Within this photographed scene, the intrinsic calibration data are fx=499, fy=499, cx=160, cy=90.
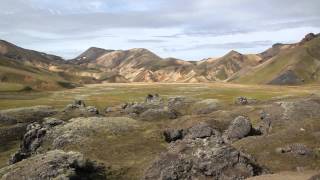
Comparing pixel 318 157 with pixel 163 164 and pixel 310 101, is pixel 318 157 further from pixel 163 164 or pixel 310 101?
pixel 310 101

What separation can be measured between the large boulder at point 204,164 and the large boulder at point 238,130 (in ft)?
65.2

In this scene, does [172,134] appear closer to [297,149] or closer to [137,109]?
[297,149]

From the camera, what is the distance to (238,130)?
6750cm

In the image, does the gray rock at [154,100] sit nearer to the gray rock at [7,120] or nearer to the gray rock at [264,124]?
the gray rock at [7,120]

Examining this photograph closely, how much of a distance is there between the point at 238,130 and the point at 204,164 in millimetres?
23451

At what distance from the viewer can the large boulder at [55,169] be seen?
44.2 meters

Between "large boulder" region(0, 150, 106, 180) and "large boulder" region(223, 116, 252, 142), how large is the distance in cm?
2292

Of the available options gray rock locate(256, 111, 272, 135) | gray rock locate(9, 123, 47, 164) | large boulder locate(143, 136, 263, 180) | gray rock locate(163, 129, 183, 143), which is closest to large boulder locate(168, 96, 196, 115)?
gray rock locate(256, 111, 272, 135)

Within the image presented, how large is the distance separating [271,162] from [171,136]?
17739 millimetres

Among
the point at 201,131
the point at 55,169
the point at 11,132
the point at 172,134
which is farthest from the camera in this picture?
the point at 11,132

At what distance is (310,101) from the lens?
8669cm

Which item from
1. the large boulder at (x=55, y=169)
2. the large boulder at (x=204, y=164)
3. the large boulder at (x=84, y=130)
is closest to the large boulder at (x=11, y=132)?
the large boulder at (x=84, y=130)

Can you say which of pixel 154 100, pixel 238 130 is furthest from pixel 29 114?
pixel 238 130

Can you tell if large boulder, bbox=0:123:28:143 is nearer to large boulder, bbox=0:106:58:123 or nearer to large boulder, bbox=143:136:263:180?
large boulder, bbox=0:106:58:123
